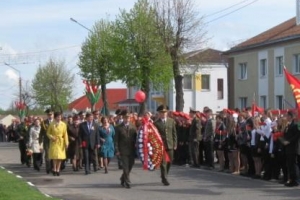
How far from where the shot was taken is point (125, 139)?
1902 centimetres

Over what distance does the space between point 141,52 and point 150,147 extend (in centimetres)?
3147

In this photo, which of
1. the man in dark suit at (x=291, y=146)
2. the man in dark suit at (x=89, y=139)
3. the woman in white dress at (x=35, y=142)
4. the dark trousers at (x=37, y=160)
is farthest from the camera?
the dark trousers at (x=37, y=160)

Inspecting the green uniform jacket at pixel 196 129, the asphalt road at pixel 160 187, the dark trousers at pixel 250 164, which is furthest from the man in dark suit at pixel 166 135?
the green uniform jacket at pixel 196 129

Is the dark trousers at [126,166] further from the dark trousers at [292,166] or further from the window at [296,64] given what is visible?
the window at [296,64]

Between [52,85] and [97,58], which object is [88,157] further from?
[52,85]

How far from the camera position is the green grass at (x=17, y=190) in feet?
52.7

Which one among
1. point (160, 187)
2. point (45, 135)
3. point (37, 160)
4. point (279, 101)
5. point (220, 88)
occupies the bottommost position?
point (160, 187)

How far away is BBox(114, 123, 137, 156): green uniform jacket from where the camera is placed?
18906 mm

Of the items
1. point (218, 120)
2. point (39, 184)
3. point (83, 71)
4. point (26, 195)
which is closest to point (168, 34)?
point (83, 71)

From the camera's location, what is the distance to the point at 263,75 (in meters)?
54.2

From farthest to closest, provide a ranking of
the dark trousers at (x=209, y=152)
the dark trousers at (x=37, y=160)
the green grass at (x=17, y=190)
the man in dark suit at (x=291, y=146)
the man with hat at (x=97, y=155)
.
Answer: the dark trousers at (x=37, y=160)
the dark trousers at (x=209, y=152)
the man with hat at (x=97, y=155)
the man in dark suit at (x=291, y=146)
the green grass at (x=17, y=190)

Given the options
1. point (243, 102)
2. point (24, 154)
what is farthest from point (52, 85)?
point (24, 154)

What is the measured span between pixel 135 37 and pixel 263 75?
10.0 meters

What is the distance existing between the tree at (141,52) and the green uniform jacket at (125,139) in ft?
96.1
